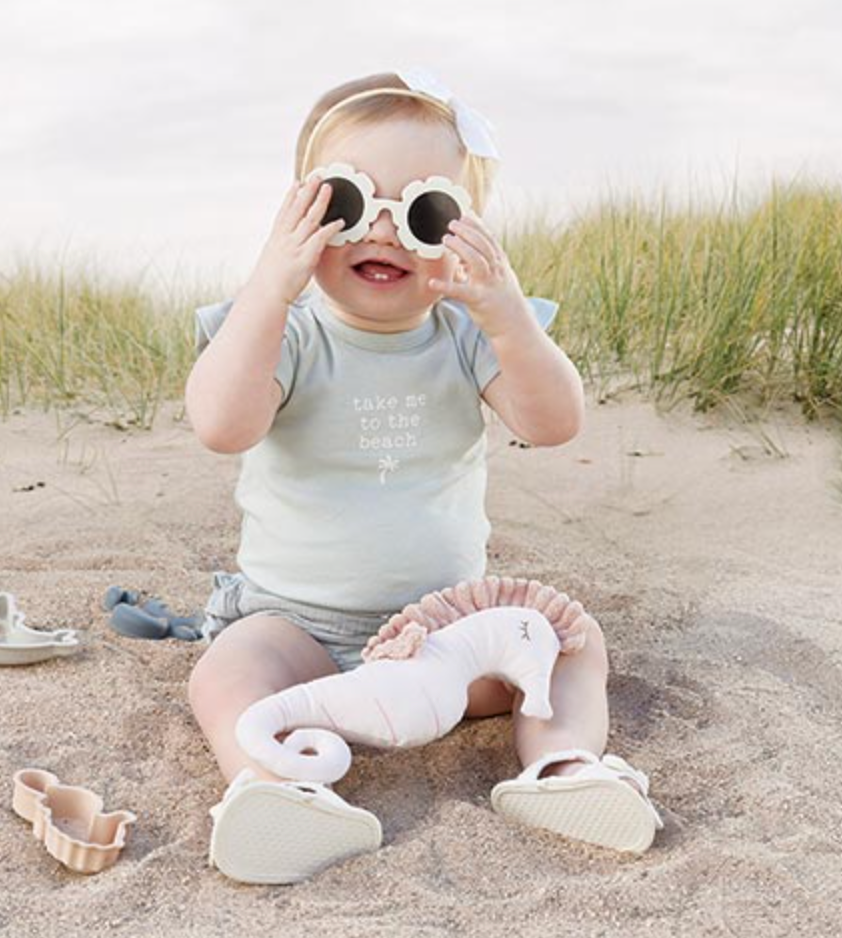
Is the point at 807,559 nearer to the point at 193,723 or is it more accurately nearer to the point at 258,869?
the point at 193,723

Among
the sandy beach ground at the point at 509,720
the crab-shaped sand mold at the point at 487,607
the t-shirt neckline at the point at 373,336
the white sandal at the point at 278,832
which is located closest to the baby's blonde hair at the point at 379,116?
the t-shirt neckline at the point at 373,336

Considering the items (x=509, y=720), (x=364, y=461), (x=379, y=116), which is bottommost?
(x=509, y=720)

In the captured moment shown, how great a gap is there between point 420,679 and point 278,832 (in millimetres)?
402

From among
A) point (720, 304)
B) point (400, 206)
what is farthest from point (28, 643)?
point (720, 304)

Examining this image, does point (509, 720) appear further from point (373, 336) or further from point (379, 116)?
point (379, 116)

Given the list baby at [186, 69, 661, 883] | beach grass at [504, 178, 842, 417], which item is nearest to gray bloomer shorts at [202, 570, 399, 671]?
baby at [186, 69, 661, 883]

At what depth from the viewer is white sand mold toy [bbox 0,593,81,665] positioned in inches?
113

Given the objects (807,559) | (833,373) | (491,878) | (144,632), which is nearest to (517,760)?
(491,878)

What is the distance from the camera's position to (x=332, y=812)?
6.68 ft

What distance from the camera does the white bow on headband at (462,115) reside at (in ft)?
8.29

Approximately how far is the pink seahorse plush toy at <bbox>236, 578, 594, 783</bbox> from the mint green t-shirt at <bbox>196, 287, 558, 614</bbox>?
0.14 metres

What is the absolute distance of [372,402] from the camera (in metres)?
2.63

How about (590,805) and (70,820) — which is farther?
(70,820)

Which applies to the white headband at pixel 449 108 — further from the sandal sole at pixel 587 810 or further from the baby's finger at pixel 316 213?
the sandal sole at pixel 587 810
